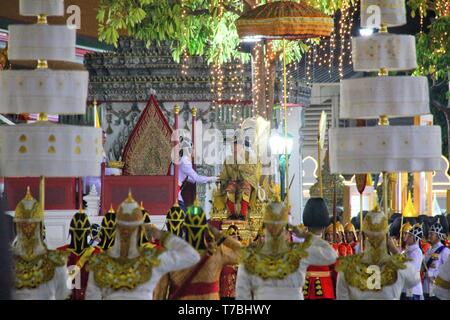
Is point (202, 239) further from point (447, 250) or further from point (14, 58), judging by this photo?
point (447, 250)

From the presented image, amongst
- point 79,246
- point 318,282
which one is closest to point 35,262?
point 79,246

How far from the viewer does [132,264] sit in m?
12.2

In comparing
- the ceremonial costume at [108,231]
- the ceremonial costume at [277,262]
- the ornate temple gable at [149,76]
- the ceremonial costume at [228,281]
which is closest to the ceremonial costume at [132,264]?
the ceremonial costume at [277,262]

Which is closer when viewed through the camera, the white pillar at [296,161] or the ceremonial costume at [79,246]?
the ceremonial costume at [79,246]

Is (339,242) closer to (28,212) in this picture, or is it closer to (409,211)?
(409,211)

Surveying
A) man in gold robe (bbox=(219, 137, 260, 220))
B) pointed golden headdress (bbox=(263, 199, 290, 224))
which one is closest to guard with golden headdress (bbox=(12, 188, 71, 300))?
pointed golden headdress (bbox=(263, 199, 290, 224))

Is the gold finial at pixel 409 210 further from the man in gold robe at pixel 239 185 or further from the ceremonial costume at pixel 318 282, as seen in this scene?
the ceremonial costume at pixel 318 282

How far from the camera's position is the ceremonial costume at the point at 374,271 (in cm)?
1288

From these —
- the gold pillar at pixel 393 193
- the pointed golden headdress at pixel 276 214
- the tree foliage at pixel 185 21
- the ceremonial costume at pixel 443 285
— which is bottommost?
the ceremonial costume at pixel 443 285

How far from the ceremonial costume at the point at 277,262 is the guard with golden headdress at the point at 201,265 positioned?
1.24ft

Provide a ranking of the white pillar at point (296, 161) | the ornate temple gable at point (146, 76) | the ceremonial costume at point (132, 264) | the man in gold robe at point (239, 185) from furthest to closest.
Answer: the white pillar at point (296, 161) < the ornate temple gable at point (146, 76) < the man in gold robe at point (239, 185) < the ceremonial costume at point (132, 264)

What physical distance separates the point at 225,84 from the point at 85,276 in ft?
47.3

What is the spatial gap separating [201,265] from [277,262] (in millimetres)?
Result: 791

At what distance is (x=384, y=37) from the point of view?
1453 centimetres
